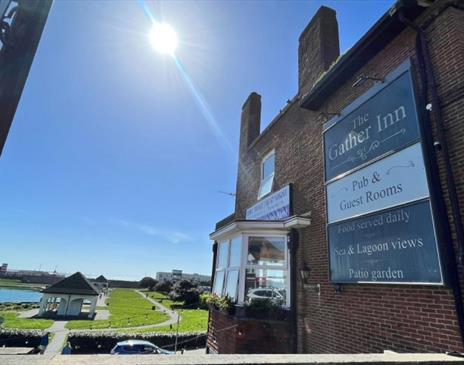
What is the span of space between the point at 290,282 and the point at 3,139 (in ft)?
26.9

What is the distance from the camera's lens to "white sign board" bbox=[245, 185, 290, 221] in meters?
9.84

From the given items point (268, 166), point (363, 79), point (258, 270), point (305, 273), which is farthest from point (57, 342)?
point (363, 79)

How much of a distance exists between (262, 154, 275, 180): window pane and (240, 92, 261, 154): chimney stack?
8.17 ft

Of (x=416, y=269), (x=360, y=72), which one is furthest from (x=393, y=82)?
(x=416, y=269)

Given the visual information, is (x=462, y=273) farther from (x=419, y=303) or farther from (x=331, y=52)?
(x=331, y=52)

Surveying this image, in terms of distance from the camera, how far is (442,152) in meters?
4.93

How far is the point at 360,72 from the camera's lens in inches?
285

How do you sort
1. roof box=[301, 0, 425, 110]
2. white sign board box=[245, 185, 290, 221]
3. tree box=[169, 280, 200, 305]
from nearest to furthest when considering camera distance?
roof box=[301, 0, 425, 110] → white sign board box=[245, 185, 290, 221] → tree box=[169, 280, 200, 305]

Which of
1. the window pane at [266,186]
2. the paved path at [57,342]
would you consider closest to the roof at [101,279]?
the paved path at [57,342]

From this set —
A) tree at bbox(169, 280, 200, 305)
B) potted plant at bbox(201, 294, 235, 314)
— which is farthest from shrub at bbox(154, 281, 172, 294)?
potted plant at bbox(201, 294, 235, 314)

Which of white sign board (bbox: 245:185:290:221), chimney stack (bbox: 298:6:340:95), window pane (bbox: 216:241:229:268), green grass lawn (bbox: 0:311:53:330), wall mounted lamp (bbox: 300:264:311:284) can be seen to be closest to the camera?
wall mounted lamp (bbox: 300:264:311:284)

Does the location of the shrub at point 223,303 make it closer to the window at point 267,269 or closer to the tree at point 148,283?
the window at point 267,269

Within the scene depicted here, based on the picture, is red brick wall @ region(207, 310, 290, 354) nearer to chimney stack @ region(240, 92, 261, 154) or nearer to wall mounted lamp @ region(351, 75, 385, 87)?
wall mounted lamp @ region(351, 75, 385, 87)

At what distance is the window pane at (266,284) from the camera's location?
8.50m
